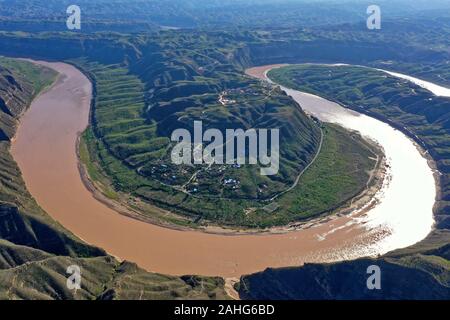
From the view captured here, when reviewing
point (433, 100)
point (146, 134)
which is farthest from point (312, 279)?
point (433, 100)

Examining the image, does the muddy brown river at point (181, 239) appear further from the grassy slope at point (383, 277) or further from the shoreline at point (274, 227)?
the grassy slope at point (383, 277)

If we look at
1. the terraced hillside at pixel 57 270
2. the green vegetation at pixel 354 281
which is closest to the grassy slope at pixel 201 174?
the terraced hillside at pixel 57 270

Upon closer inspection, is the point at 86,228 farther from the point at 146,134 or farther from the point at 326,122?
the point at 326,122

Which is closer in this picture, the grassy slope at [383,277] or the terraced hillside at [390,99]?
the grassy slope at [383,277]

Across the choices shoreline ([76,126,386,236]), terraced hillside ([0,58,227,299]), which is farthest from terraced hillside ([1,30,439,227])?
terraced hillside ([0,58,227,299])

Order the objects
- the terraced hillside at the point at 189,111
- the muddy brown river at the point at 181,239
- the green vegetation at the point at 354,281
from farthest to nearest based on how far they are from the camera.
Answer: the terraced hillside at the point at 189,111 → the muddy brown river at the point at 181,239 → the green vegetation at the point at 354,281

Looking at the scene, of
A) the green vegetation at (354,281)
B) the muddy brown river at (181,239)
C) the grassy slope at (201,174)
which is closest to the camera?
the green vegetation at (354,281)

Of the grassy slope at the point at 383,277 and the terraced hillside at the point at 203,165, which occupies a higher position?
the terraced hillside at the point at 203,165

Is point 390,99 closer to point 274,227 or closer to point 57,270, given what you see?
point 274,227
